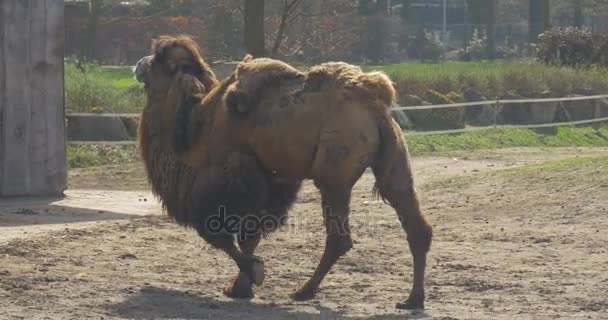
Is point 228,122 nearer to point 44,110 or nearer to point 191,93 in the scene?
point 191,93

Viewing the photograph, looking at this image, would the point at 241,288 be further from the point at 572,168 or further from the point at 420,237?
the point at 572,168

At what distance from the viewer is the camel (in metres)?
8.20

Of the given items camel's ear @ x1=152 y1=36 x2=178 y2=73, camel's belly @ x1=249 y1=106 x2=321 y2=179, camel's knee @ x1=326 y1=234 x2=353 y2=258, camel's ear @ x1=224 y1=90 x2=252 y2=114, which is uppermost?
camel's ear @ x1=152 y1=36 x2=178 y2=73

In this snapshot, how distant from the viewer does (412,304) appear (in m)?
8.13

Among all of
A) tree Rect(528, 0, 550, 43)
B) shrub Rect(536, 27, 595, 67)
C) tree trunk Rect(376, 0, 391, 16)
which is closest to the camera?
shrub Rect(536, 27, 595, 67)

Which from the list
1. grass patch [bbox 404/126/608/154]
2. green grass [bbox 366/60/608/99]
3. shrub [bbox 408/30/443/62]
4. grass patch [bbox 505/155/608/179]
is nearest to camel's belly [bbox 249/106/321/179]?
grass patch [bbox 505/155/608/179]

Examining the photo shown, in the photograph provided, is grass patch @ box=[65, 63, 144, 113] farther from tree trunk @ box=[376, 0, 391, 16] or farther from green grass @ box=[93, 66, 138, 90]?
tree trunk @ box=[376, 0, 391, 16]

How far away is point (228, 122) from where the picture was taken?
8.50m

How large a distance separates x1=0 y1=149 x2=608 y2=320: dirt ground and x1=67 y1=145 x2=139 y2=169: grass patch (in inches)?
86.9

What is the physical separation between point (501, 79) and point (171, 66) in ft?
58.0

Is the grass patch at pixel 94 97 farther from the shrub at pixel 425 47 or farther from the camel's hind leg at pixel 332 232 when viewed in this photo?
the shrub at pixel 425 47

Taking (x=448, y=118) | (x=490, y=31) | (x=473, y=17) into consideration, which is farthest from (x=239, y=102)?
(x=473, y=17)

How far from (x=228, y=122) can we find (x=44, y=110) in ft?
16.0

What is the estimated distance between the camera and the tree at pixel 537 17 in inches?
1422
